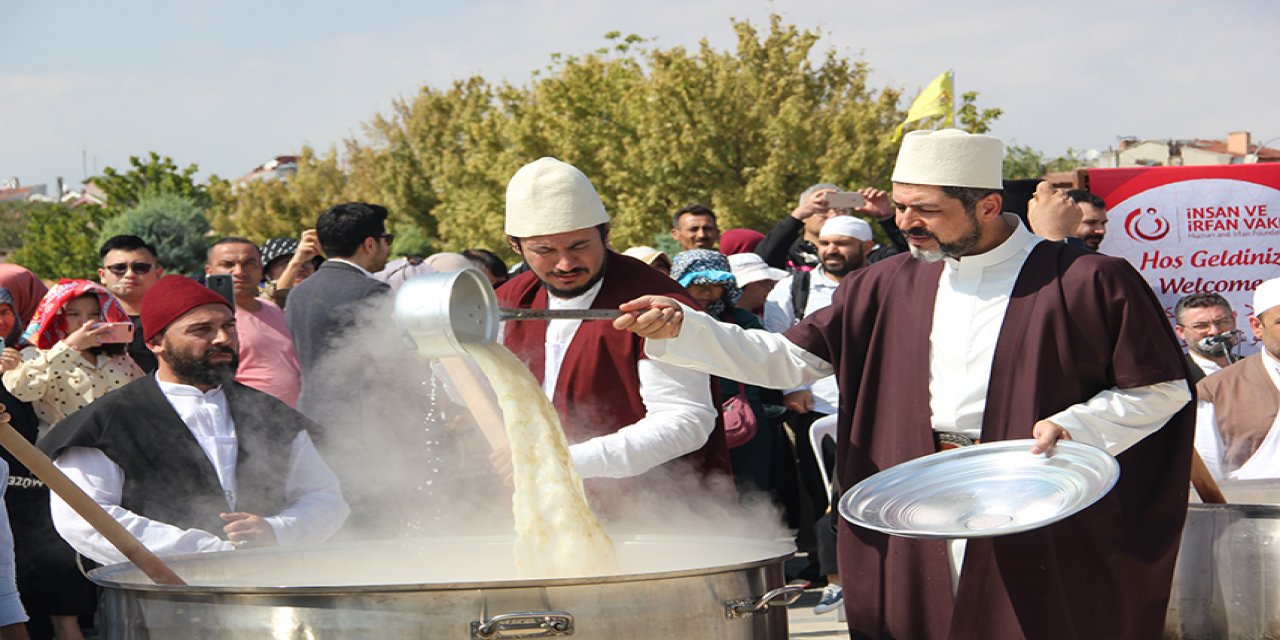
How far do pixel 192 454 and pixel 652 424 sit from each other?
161 cm

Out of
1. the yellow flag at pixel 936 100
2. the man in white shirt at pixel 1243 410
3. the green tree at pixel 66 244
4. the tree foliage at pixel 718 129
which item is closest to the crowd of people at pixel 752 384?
the man in white shirt at pixel 1243 410

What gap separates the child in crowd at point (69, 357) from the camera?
5973 mm

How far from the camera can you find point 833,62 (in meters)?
28.3

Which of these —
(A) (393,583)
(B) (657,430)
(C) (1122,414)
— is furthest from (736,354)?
(A) (393,583)

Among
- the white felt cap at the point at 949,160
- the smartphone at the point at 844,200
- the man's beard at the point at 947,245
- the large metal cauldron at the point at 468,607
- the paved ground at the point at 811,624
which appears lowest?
the paved ground at the point at 811,624

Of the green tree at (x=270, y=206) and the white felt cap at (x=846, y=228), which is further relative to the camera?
the green tree at (x=270, y=206)

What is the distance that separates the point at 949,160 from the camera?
376 cm

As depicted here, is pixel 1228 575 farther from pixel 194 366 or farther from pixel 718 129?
pixel 718 129

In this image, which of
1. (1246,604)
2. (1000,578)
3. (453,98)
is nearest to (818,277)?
(1246,604)

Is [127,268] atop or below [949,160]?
below

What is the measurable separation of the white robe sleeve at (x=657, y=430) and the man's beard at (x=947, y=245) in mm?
723

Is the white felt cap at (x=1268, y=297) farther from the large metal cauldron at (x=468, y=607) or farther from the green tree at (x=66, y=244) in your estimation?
the green tree at (x=66, y=244)

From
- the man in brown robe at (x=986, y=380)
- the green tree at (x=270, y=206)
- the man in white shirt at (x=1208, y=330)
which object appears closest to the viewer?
the man in brown robe at (x=986, y=380)

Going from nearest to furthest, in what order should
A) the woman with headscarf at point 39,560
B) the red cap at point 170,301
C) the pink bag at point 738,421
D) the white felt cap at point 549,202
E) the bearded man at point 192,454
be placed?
1. the white felt cap at point 549,202
2. the bearded man at point 192,454
3. the red cap at point 170,301
4. the woman with headscarf at point 39,560
5. the pink bag at point 738,421
